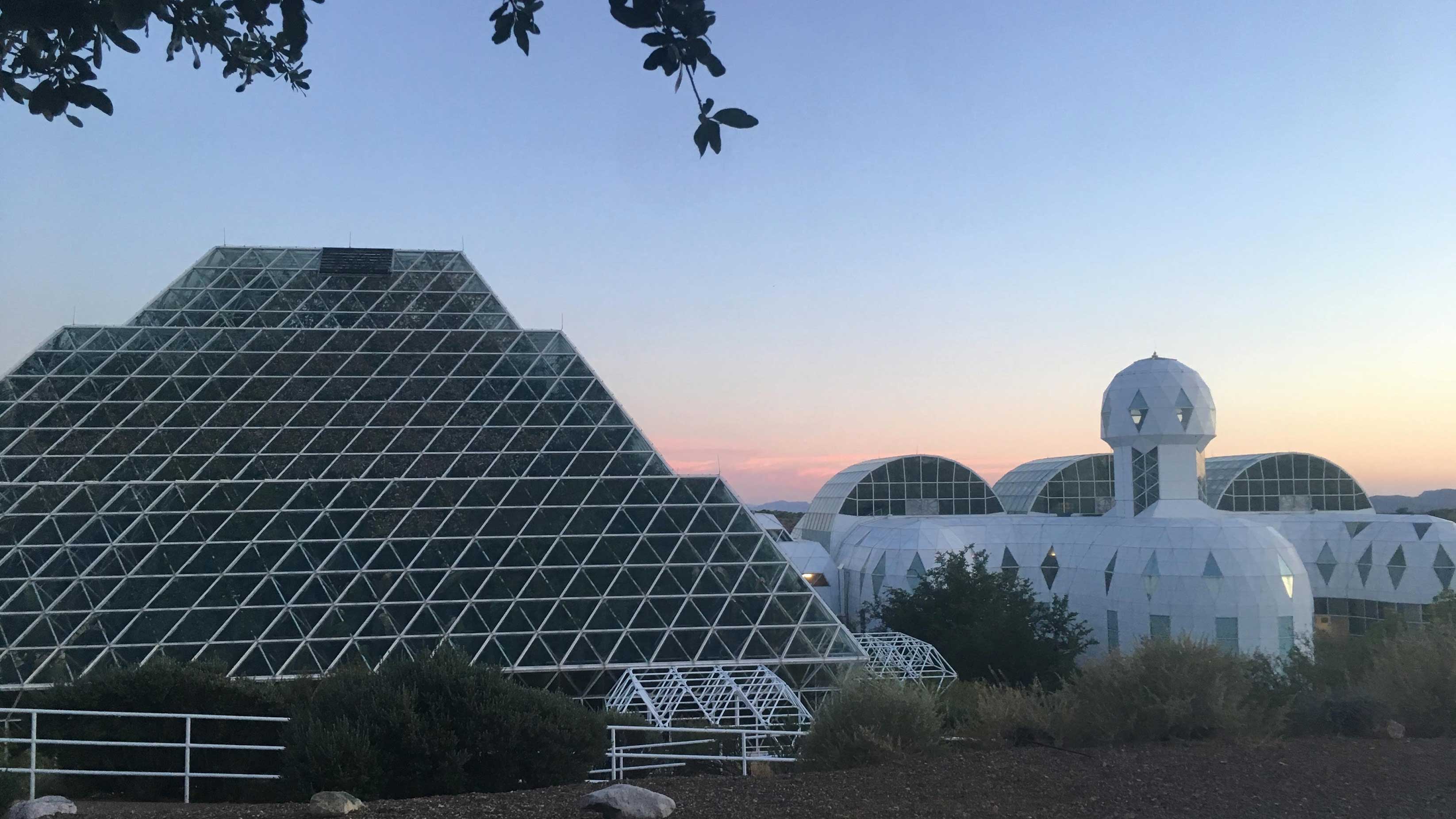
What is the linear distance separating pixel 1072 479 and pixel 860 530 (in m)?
18.1

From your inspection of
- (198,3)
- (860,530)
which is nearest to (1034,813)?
(198,3)

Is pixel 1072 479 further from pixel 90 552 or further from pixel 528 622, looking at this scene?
pixel 90 552

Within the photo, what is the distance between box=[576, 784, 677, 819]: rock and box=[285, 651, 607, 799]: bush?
258 cm

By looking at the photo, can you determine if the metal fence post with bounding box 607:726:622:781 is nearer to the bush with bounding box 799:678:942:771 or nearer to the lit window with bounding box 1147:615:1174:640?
the bush with bounding box 799:678:942:771

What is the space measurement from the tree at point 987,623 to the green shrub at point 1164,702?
52.4 feet

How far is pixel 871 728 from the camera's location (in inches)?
369

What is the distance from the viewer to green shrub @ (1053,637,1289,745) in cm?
977

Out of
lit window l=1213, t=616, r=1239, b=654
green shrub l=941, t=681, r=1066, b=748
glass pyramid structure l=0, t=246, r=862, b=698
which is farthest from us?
lit window l=1213, t=616, r=1239, b=654

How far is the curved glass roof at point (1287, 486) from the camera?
4981 centimetres

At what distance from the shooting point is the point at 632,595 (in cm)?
2042

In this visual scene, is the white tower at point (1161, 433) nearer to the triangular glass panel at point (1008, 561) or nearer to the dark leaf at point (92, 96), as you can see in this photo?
the triangular glass panel at point (1008, 561)

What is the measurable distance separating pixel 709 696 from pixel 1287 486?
43.5 m

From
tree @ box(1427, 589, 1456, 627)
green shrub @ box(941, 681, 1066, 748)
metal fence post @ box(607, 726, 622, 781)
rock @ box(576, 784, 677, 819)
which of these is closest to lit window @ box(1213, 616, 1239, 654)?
tree @ box(1427, 589, 1456, 627)

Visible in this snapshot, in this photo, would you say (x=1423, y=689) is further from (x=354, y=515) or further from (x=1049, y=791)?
(x=354, y=515)
